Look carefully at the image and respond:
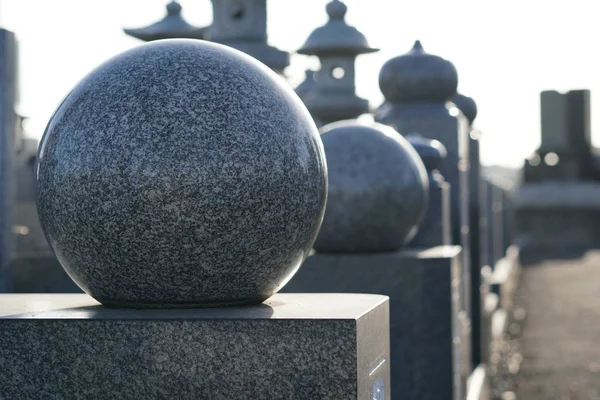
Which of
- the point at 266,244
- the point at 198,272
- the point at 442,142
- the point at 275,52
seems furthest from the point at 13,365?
the point at 275,52

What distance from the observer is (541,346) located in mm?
17047

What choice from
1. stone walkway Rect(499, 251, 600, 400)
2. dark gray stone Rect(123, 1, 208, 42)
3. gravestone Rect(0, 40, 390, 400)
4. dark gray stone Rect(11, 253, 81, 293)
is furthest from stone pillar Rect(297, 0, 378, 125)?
gravestone Rect(0, 40, 390, 400)

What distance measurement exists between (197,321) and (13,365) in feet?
2.61

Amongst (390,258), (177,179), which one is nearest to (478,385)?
(390,258)

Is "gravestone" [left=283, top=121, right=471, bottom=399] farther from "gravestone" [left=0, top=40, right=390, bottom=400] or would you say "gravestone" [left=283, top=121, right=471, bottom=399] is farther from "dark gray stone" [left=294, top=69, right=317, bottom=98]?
"dark gray stone" [left=294, top=69, right=317, bottom=98]

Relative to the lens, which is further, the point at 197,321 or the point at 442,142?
the point at 442,142

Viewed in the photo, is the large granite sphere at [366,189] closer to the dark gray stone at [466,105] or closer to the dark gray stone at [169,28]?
the dark gray stone at [466,105]

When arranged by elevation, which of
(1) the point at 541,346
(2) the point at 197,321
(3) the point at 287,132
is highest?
(3) the point at 287,132

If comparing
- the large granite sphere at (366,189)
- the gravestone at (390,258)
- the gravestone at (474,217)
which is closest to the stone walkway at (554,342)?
the gravestone at (474,217)

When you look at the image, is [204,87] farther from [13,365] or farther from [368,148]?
[368,148]

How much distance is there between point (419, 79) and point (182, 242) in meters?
7.96

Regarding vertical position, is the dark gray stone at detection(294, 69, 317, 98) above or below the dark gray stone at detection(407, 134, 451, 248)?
above

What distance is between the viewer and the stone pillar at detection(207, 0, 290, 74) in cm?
2206

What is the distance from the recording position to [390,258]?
316 inches
